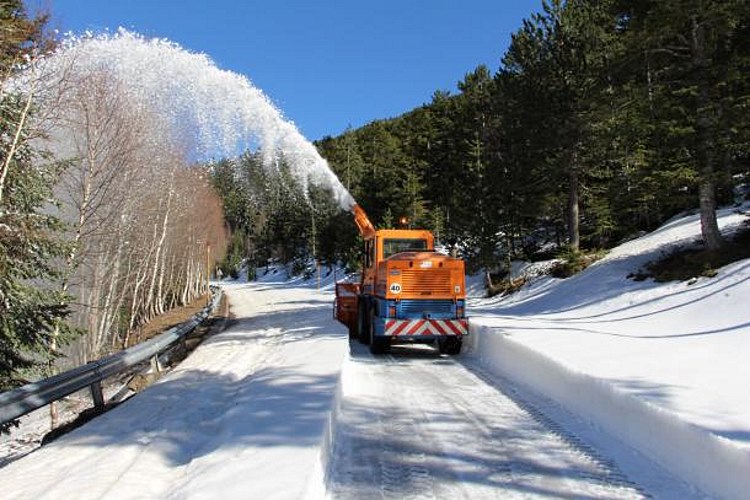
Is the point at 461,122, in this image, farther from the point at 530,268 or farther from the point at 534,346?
the point at 534,346

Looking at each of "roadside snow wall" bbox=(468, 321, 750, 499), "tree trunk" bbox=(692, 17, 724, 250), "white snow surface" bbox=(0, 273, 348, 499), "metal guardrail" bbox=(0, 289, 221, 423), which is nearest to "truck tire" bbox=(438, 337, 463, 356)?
"roadside snow wall" bbox=(468, 321, 750, 499)

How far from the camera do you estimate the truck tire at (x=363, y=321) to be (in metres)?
15.8

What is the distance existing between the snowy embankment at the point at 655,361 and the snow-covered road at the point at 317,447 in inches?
25.8

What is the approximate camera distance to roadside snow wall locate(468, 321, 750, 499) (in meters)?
5.02

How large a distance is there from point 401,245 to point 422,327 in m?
2.70

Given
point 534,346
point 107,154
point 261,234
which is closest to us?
point 534,346

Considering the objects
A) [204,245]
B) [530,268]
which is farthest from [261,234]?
[530,268]

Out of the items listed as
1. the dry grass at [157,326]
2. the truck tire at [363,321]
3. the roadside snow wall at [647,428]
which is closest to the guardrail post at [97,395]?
the roadside snow wall at [647,428]

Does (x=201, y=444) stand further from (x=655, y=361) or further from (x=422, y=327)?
(x=422, y=327)

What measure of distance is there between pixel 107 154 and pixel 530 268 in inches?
843

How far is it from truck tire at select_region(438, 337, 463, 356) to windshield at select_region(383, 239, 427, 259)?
242cm

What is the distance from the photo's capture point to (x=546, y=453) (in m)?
6.34

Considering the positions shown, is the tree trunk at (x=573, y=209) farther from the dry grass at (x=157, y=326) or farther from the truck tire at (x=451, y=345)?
the dry grass at (x=157, y=326)

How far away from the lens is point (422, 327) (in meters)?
13.5
